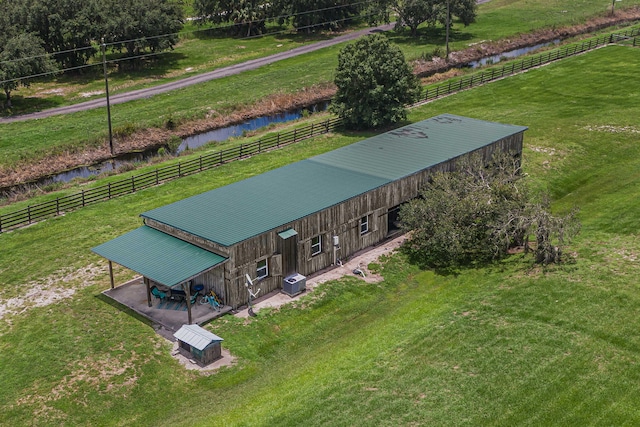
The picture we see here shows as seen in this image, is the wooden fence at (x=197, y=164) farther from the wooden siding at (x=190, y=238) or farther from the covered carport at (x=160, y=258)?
the wooden siding at (x=190, y=238)

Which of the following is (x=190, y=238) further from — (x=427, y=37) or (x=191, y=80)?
(x=427, y=37)

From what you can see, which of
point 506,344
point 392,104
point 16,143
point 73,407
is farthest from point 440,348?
point 16,143

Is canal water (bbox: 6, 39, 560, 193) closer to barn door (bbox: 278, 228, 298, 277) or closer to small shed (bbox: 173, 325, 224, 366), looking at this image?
barn door (bbox: 278, 228, 298, 277)

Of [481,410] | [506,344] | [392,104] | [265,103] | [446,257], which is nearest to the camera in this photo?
[481,410]

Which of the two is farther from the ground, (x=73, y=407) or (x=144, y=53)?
(x=144, y=53)

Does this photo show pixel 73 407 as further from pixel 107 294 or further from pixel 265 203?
pixel 265 203

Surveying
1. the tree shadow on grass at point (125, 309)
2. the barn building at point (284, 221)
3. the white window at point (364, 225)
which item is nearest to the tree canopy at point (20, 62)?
the barn building at point (284, 221)

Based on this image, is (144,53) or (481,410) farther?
(144,53)

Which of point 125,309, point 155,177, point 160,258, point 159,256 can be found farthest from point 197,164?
point 125,309
